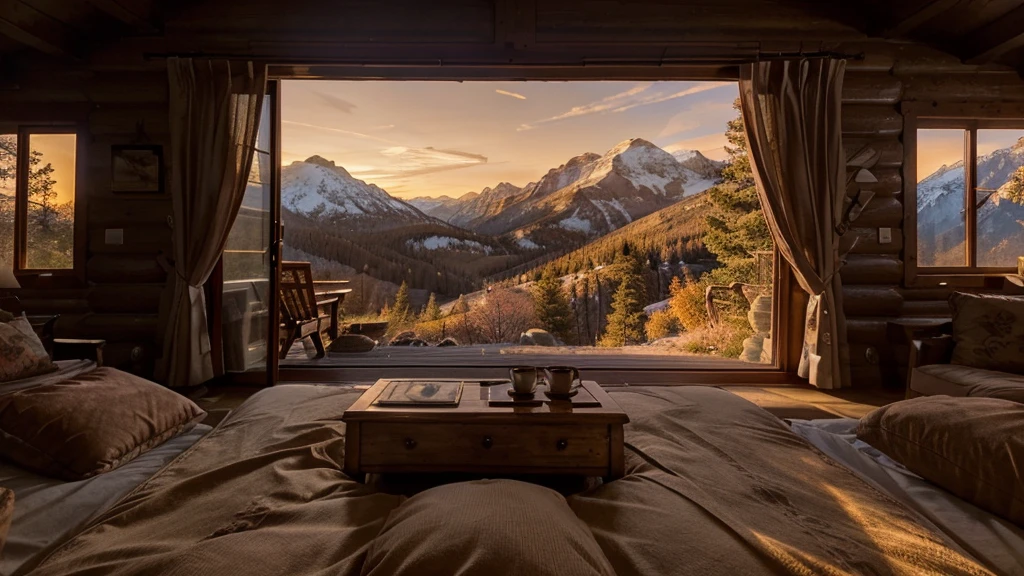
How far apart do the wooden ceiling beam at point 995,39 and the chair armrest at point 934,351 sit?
97.6 inches

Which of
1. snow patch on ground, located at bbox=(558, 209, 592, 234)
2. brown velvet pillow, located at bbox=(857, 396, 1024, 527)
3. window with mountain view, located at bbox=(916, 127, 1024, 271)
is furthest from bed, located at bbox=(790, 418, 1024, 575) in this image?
snow patch on ground, located at bbox=(558, 209, 592, 234)

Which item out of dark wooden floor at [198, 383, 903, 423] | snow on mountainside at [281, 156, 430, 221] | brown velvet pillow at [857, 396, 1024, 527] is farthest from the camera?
snow on mountainside at [281, 156, 430, 221]

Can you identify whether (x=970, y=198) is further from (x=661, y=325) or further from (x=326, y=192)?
(x=326, y=192)

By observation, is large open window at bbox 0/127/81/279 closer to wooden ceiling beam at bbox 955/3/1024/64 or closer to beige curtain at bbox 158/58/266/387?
beige curtain at bbox 158/58/266/387

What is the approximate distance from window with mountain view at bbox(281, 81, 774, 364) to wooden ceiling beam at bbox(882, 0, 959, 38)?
10.6 feet

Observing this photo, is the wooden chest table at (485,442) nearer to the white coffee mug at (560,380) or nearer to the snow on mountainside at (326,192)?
the white coffee mug at (560,380)

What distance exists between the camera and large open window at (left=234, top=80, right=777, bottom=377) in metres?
8.46

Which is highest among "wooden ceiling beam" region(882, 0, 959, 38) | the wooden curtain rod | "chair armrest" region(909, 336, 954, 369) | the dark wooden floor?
"wooden ceiling beam" region(882, 0, 959, 38)

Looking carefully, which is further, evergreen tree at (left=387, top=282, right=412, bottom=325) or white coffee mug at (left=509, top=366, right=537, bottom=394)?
evergreen tree at (left=387, top=282, right=412, bottom=325)

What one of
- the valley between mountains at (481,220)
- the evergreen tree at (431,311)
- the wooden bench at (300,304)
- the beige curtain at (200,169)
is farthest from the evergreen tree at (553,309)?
the beige curtain at (200,169)

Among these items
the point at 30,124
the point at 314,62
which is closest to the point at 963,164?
the point at 314,62

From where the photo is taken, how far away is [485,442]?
1.54 meters

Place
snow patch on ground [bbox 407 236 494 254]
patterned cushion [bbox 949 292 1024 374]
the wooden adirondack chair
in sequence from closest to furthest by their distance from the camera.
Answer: patterned cushion [bbox 949 292 1024 374]
the wooden adirondack chair
snow patch on ground [bbox 407 236 494 254]

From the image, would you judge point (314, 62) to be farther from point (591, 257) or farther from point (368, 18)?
point (591, 257)
